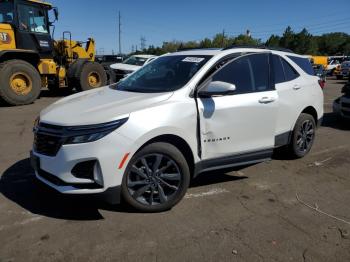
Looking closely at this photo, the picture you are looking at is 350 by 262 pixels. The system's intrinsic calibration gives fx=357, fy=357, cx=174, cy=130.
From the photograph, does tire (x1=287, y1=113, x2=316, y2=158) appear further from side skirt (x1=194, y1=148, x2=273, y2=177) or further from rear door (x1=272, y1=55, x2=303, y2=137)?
side skirt (x1=194, y1=148, x2=273, y2=177)

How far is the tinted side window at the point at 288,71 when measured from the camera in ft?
17.3

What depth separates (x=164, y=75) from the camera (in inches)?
180

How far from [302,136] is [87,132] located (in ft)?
12.1

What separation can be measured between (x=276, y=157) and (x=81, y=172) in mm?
3595

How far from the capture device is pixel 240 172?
5.14 metres

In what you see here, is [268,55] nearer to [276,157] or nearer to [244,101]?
[244,101]

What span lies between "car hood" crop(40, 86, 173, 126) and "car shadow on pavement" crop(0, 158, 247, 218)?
0.74 m

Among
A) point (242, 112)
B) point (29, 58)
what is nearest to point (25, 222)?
point (242, 112)

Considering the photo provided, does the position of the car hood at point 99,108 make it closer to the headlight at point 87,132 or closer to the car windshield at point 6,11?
the headlight at point 87,132

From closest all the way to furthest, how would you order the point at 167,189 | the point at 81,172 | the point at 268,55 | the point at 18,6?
the point at 81,172 → the point at 167,189 → the point at 268,55 → the point at 18,6

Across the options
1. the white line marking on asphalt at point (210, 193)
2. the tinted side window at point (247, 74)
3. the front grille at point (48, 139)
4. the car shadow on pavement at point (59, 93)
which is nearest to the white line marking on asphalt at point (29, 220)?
the front grille at point (48, 139)

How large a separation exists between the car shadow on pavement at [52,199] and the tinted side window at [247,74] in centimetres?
127

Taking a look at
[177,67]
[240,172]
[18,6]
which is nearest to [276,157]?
[240,172]

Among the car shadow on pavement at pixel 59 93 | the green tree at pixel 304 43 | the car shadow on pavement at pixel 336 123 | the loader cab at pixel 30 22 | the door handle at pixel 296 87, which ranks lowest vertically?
the car shadow on pavement at pixel 336 123
